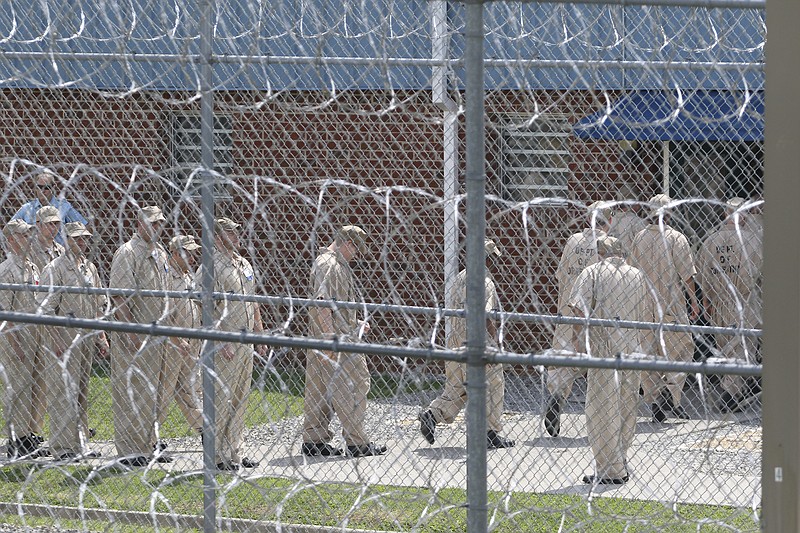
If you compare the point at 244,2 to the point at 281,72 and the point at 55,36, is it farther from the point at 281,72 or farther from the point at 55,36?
the point at 55,36

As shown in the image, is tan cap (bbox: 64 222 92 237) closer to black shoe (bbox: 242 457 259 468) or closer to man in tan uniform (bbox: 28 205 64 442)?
man in tan uniform (bbox: 28 205 64 442)

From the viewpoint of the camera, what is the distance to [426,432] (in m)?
7.70

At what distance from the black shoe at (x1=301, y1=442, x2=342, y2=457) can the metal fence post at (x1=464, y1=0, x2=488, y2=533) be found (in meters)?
3.58

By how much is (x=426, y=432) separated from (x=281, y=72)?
3.23m

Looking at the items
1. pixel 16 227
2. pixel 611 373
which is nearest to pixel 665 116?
pixel 611 373

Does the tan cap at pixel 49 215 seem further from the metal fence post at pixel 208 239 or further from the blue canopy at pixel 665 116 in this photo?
the blue canopy at pixel 665 116

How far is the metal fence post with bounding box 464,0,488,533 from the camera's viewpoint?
13.7ft

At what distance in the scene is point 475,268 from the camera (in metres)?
4.21

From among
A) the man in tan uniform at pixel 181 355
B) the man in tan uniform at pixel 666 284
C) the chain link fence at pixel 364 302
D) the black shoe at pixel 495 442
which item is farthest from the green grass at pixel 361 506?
the man in tan uniform at pixel 666 284

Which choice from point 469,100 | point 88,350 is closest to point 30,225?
point 88,350

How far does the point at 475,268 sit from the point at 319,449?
405cm

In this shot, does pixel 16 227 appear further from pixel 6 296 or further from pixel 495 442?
pixel 495 442

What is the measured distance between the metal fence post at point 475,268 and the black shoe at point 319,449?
3583mm

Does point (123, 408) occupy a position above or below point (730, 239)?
below
